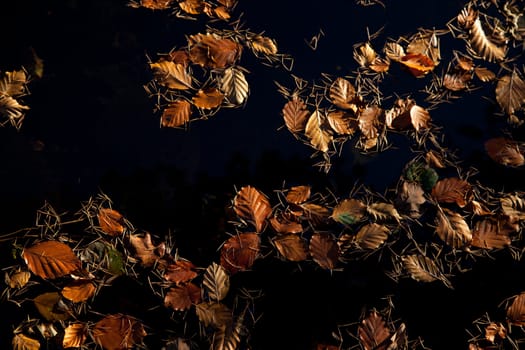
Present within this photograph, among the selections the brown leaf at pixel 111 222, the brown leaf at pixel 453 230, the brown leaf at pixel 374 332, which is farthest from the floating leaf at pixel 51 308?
the brown leaf at pixel 453 230

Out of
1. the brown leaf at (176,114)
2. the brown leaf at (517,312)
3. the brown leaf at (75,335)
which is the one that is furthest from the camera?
the brown leaf at (176,114)

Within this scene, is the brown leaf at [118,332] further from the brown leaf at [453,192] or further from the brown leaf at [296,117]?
the brown leaf at [453,192]

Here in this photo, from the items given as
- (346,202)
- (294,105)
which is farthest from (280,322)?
(294,105)

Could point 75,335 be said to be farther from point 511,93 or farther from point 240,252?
point 511,93

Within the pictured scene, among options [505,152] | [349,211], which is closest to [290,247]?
[349,211]

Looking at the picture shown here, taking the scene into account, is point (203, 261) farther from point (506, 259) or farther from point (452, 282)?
point (506, 259)

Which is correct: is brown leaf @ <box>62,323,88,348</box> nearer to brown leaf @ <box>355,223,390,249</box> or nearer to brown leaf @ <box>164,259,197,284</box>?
brown leaf @ <box>164,259,197,284</box>
